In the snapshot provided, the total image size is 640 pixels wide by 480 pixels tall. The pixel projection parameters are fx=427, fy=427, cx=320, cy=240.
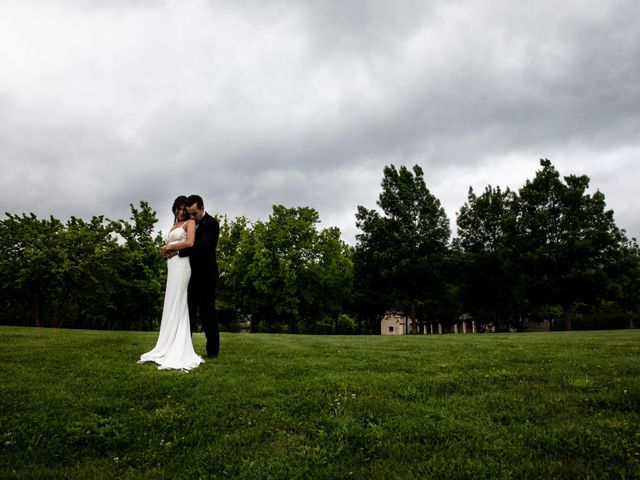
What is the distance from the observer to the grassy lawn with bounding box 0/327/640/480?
14.7ft

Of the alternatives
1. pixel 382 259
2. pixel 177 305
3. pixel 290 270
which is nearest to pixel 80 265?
pixel 290 270

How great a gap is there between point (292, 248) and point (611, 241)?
103 feet

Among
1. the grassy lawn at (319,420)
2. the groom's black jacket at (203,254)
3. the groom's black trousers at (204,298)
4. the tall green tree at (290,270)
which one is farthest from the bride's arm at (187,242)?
the tall green tree at (290,270)

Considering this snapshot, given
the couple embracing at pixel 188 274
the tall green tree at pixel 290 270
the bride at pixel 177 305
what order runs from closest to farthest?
the bride at pixel 177 305
the couple embracing at pixel 188 274
the tall green tree at pixel 290 270

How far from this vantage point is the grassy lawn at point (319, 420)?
176 inches

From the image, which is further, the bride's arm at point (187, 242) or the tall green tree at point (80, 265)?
the tall green tree at point (80, 265)

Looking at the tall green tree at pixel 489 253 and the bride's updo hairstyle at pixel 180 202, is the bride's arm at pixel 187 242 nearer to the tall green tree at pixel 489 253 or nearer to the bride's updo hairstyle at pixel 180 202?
the bride's updo hairstyle at pixel 180 202

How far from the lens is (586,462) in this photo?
447cm

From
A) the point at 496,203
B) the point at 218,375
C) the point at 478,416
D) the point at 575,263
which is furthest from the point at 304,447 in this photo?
the point at 496,203

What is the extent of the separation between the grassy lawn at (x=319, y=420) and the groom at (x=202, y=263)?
48.4 inches

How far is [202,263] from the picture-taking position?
31.6 ft

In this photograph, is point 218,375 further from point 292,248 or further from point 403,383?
point 292,248

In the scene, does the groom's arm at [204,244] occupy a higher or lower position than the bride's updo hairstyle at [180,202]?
lower

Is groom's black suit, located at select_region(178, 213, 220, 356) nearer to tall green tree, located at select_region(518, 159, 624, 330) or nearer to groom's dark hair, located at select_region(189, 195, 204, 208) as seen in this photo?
groom's dark hair, located at select_region(189, 195, 204, 208)
